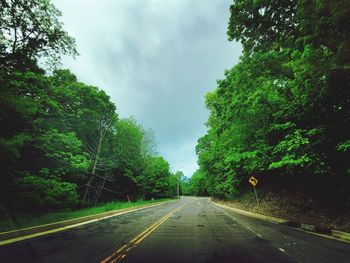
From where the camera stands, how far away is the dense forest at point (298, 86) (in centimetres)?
697

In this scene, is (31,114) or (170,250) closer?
(170,250)

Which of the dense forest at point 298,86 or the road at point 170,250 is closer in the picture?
the road at point 170,250

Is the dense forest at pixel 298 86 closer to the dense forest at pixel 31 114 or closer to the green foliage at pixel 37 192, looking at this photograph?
the dense forest at pixel 31 114

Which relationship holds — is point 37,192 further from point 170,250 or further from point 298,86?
point 298,86

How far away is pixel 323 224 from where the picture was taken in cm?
1231

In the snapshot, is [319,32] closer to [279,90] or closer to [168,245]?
[279,90]

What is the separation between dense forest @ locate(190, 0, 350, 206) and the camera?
697 cm

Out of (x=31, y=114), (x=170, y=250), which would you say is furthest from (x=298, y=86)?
(x=31, y=114)

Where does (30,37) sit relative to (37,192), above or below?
above

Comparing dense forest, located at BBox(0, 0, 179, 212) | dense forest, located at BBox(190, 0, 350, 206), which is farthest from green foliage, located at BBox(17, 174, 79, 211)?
dense forest, located at BBox(190, 0, 350, 206)

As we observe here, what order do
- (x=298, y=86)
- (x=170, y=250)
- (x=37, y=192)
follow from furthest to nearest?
1. (x=37, y=192)
2. (x=298, y=86)
3. (x=170, y=250)

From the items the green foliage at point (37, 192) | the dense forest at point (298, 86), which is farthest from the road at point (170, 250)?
the green foliage at point (37, 192)

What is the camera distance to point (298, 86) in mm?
10242

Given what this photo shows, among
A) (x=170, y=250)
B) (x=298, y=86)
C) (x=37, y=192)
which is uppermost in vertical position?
(x=298, y=86)
